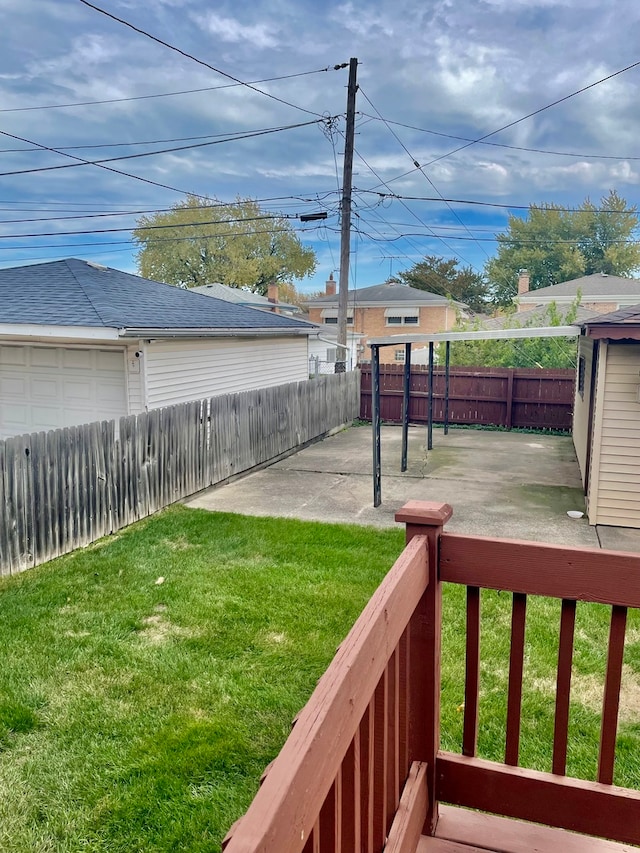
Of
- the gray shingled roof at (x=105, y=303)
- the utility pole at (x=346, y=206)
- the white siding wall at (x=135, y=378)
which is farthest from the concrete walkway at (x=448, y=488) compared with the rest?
the utility pole at (x=346, y=206)

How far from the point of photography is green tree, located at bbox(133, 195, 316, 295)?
4200 centimetres

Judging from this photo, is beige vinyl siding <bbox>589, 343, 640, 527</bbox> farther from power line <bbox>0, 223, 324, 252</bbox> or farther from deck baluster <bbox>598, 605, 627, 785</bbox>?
power line <bbox>0, 223, 324, 252</bbox>

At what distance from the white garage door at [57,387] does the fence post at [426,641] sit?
7647mm

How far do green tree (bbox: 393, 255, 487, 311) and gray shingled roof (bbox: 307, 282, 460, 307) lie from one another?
12390mm

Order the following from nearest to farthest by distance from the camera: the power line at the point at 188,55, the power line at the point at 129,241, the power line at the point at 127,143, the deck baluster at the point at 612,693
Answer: the deck baluster at the point at 612,693 → the power line at the point at 188,55 → the power line at the point at 127,143 → the power line at the point at 129,241

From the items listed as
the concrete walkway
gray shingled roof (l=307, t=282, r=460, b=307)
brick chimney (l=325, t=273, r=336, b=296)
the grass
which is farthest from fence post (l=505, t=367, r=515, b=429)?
brick chimney (l=325, t=273, r=336, b=296)

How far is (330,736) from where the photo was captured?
101 cm

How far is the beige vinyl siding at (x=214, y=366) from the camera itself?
29.2ft

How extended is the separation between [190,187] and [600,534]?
35.1 meters

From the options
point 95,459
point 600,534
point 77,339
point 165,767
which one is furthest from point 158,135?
point 165,767

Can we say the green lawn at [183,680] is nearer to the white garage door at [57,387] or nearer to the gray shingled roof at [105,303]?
the white garage door at [57,387]

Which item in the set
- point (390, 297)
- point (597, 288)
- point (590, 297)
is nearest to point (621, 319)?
point (590, 297)

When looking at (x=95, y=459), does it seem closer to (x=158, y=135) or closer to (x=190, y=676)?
(x=190, y=676)

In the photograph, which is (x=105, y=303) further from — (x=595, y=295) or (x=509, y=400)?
(x=595, y=295)
